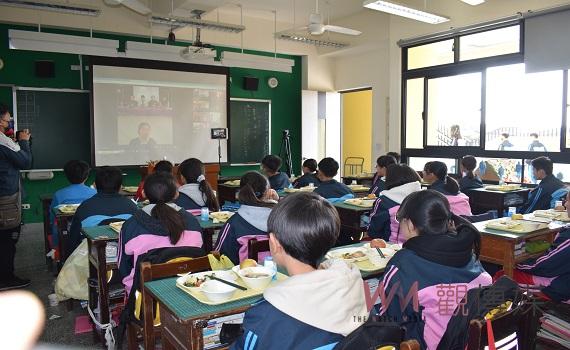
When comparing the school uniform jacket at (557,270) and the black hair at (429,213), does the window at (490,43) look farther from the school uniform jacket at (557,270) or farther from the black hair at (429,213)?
the black hair at (429,213)

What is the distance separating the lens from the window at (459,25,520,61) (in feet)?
21.5

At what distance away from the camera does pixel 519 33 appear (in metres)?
6.44

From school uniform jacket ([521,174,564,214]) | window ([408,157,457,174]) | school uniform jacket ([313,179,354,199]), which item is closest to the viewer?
school uniform jacket ([521,174,564,214])

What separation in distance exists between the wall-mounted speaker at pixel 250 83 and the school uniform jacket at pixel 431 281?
770cm

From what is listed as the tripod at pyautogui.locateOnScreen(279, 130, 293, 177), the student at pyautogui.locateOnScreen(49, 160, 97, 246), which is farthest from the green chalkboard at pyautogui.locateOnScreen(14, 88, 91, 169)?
the tripod at pyautogui.locateOnScreen(279, 130, 293, 177)

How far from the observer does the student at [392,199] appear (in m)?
3.51

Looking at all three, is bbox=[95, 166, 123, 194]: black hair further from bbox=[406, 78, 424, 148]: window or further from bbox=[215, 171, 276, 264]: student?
bbox=[406, 78, 424, 148]: window

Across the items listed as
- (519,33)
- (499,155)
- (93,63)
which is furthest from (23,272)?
(519,33)

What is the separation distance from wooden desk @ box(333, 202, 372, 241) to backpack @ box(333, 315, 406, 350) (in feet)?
9.97

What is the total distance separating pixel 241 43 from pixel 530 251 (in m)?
6.88

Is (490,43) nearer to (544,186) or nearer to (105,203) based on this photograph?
(544,186)

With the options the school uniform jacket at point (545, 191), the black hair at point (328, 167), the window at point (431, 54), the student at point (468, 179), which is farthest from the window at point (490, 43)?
the black hair at point (328, 167)

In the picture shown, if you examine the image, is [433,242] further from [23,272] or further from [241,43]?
[241,43]

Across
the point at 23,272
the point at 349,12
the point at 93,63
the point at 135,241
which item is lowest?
the point at 23,272
